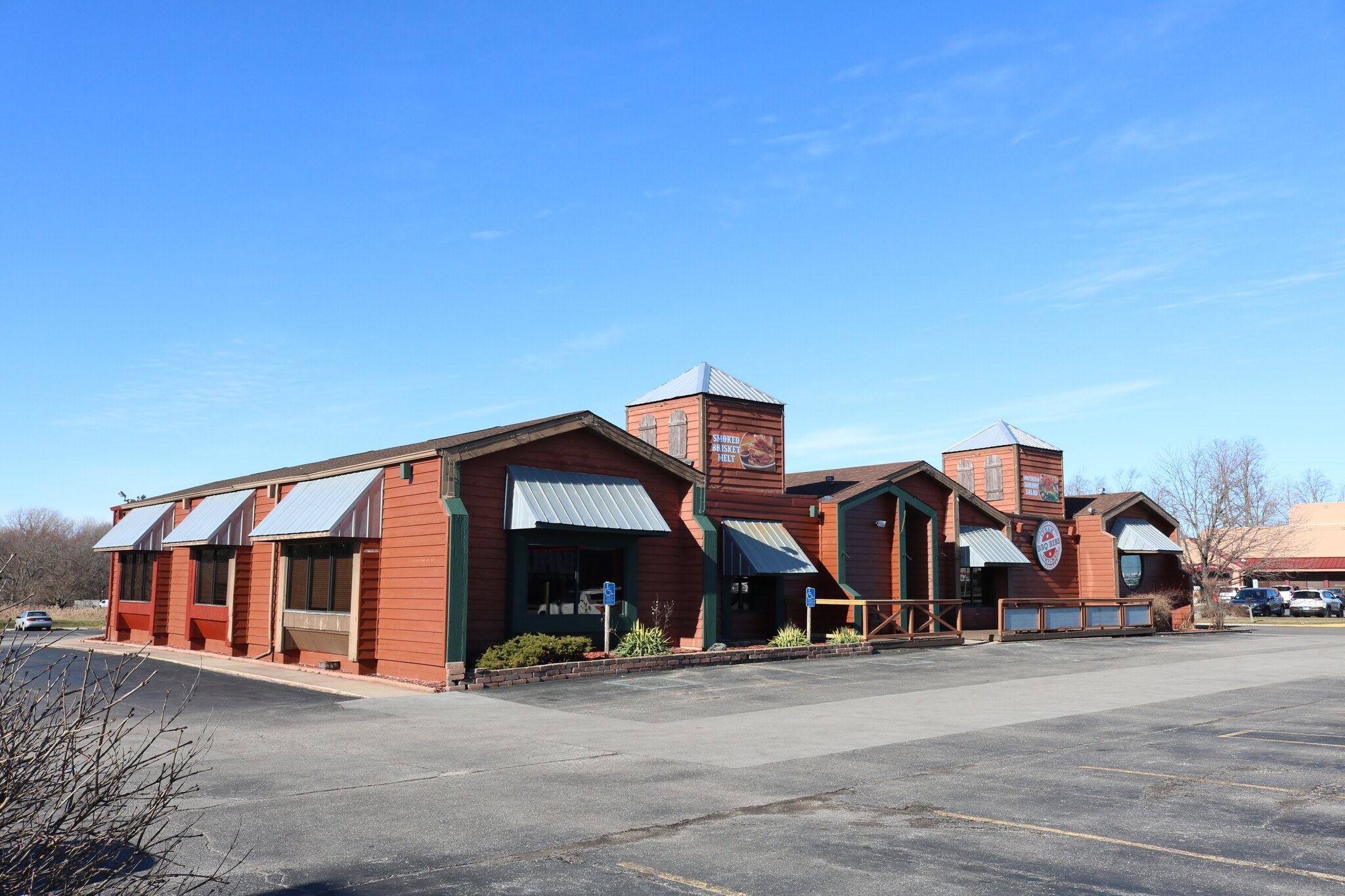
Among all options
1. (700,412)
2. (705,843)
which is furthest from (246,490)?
(705,843)

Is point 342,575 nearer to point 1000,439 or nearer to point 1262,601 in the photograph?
point 1000,439

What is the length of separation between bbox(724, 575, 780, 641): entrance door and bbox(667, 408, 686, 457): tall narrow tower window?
3879 mm

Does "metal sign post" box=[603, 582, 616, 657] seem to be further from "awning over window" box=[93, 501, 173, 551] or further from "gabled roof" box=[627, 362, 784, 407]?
"awning over window" box=[93, 501, 173, 551]

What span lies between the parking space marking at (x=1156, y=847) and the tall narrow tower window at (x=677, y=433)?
66.4 feet

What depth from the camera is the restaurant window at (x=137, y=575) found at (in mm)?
32625

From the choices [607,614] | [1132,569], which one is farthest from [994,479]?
[607,614]

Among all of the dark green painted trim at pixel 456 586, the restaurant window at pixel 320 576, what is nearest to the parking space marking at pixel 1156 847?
the dark green painted trim at pixel 456 586

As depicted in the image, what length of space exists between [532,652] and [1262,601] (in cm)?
5412

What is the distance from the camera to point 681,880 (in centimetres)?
716

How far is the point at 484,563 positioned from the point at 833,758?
10886 millimetres

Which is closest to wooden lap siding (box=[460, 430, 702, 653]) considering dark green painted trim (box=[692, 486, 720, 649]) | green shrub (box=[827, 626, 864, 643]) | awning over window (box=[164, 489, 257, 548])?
dark green painted trim (box=[692, 486, 720, 649])

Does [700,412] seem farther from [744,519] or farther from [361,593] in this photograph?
[361,593]

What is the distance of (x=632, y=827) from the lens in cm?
878

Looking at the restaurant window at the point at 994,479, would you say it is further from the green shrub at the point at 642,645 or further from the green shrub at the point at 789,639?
the green shrub at the point at 642,645
